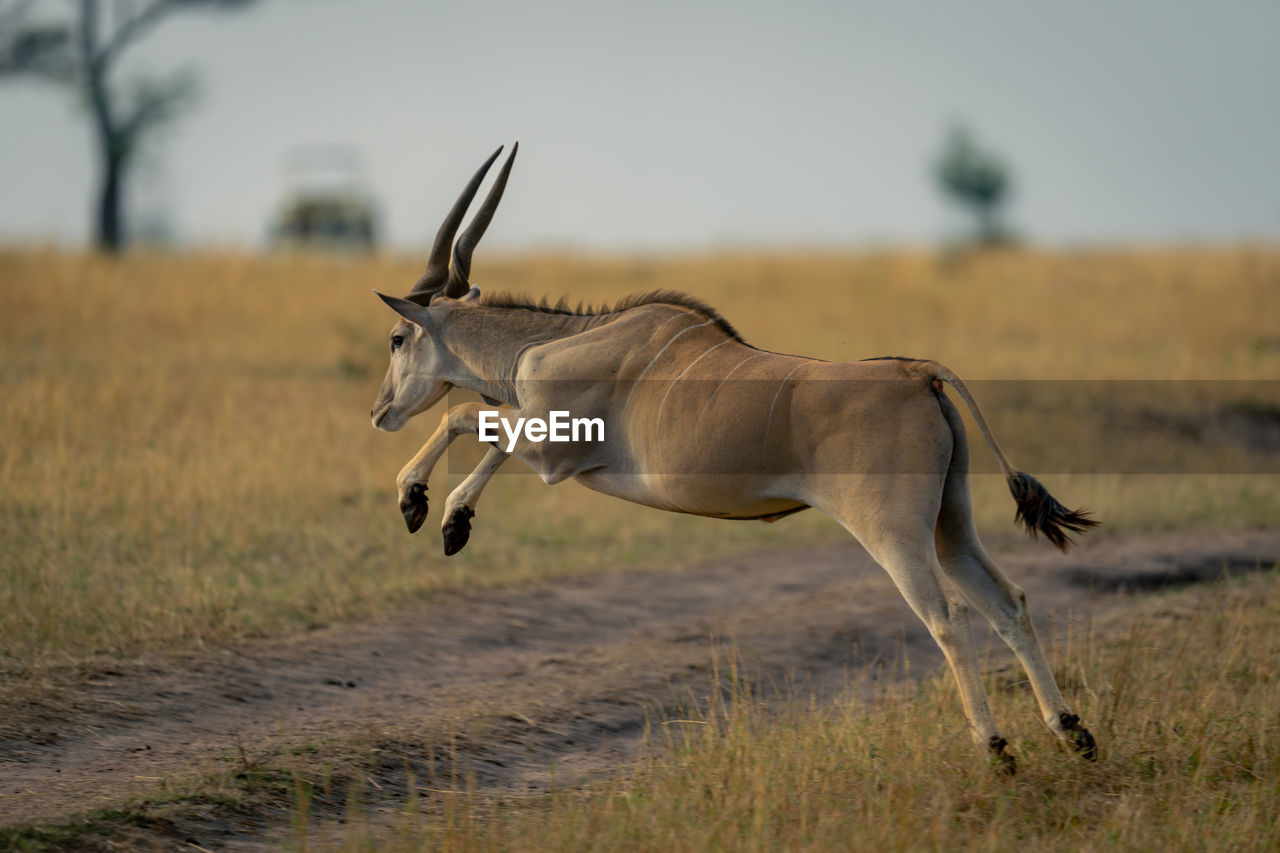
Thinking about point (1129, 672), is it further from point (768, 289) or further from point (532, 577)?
point (768, 289)

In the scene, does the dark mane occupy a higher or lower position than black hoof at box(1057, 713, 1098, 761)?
higher

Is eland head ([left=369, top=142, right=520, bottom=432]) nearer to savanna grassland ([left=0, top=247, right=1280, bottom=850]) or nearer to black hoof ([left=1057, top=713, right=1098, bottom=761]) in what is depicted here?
savanna grassland ([left=0, top=247, right=1280, bottom=850])

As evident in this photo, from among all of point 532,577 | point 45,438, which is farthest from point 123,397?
point 532,577

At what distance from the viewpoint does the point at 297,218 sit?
2566 cm

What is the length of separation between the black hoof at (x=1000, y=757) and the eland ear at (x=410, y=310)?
3.03 meters

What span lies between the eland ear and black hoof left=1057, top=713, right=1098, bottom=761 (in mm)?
3173

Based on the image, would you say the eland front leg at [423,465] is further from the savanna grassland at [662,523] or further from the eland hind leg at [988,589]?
the eland hind leg at [988,589]

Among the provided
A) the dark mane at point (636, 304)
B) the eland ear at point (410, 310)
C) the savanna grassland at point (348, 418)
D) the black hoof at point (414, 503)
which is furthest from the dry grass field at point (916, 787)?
the savanna grassland at point (348, 418)

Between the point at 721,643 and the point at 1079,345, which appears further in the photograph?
the point at 1079,345

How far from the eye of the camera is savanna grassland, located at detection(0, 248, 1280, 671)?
7848mm

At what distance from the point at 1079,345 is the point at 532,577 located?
1122cm

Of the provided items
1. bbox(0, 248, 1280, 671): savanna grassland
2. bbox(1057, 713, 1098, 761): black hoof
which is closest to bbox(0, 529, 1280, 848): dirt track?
bbox(0, 248, 1280, 671): savanna grassland

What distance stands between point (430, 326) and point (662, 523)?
4.88m

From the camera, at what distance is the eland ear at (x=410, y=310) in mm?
6095
